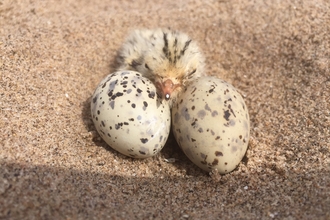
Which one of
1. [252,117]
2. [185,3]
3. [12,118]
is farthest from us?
[185,3]

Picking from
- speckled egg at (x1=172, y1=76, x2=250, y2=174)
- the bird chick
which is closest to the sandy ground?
speckled egg at (x1=172, y1=76, x2=250, y2=174)

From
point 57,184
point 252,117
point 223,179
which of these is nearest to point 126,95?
point 57,184

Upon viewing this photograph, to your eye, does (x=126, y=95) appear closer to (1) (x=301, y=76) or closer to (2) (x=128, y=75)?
(2) (x=128, y=75)

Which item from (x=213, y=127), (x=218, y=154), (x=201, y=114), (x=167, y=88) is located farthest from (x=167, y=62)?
(x=218, y=154)

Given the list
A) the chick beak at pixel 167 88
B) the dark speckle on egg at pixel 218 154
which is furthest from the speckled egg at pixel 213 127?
the chick beak at pixel 167 88

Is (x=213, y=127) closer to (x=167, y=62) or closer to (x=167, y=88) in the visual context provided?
(x=167, y=88)
